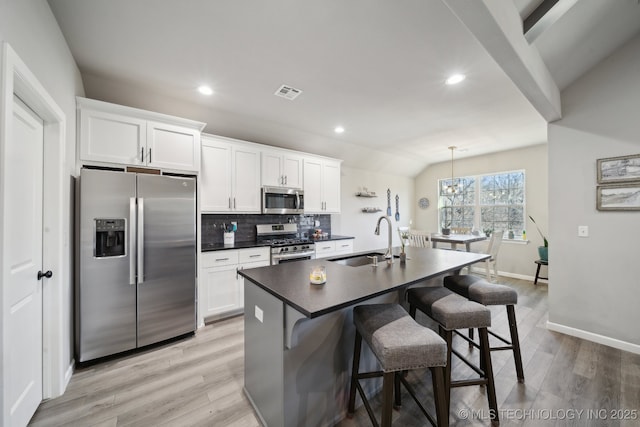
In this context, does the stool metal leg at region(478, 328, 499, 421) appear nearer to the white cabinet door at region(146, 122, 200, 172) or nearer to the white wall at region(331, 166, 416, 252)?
the white cabinet door at region(146, 122, 200, 172)

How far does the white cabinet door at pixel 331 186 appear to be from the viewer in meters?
4.50

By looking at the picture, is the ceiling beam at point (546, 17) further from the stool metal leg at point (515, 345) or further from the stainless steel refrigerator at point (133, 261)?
the stainless steel refrigerator at point (133, 261)

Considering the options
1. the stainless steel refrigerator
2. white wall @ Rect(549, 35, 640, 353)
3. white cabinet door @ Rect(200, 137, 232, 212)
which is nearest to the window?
white wall @ Rect(549, 35, 640, 353)

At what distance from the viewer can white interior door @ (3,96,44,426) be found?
1.38 meters

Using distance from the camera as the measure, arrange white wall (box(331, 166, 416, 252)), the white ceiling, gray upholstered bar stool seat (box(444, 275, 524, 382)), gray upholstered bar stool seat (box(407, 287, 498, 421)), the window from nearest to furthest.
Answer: gray upholstered bar stool seat (box(407, 287, 498, 421))
the white ceiling
gray upholstered bar stool seat (box(444, 275, 524, 382))
the window
white wall (box(331, 166, 416, 252))

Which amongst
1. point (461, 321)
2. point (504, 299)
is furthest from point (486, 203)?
point (461, 321)

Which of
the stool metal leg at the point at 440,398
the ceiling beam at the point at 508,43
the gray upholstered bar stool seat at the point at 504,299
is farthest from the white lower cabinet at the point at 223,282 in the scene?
the ceiling beam at the point at 508,43

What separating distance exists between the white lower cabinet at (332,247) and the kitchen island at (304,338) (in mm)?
2195

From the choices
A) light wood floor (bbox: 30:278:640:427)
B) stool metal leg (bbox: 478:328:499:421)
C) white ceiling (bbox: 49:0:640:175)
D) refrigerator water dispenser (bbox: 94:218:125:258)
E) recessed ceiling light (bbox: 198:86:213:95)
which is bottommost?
light wood floor (bbox: 30:278:640:427)

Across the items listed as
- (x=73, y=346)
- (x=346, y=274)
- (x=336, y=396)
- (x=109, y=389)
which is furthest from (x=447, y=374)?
(x=73, y=346)

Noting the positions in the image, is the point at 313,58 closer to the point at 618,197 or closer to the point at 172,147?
the point at 172,147

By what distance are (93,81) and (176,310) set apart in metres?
2.41

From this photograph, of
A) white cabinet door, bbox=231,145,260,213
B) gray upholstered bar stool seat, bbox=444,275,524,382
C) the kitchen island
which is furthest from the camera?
white cabinet door, bbox=231,145,260,213

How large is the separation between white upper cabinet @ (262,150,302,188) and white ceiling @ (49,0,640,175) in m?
0.44
